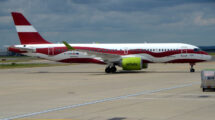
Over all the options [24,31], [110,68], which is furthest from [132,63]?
[24,31]

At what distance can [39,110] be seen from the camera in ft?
50.6

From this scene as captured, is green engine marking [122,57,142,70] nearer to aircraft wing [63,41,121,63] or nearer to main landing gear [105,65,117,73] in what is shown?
aircraft wing [63,41,121,63]

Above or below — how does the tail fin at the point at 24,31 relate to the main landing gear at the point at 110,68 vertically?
above

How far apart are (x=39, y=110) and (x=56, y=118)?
2222 millimetres

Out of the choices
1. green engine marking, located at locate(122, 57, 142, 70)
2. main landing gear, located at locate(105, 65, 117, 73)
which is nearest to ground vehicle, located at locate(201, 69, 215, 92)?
green engine marking, located at locate(122, 57, 142, 70)

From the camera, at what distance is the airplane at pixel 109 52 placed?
41156mm

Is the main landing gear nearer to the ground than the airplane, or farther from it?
nearer to the ground

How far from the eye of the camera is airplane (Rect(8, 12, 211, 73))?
41.2 m

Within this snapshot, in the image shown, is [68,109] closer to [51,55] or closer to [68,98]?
[68,98]

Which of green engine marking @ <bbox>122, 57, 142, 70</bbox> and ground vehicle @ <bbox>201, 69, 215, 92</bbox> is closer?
ground vehicle @ <bbox>201, 69, 215, 92</bbox>

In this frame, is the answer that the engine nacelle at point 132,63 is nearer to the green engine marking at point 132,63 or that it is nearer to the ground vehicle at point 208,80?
the green engine marking at point 132,63

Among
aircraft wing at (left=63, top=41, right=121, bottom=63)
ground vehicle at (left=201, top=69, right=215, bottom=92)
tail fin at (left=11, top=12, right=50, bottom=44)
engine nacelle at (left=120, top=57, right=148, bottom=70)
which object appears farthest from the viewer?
tail fin at (left=11, top=12, right=50, bottom=44)

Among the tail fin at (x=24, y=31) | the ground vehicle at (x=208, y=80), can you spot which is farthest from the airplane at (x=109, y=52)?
the ground vehicle at (x=208, y=80)

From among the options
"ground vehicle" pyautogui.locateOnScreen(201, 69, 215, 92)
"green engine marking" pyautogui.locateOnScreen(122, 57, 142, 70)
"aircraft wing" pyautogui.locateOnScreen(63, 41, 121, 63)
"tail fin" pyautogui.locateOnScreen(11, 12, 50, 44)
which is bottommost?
"ground vehicle" pyautogui.locateOnScreen(201, 69, 215, 92)
